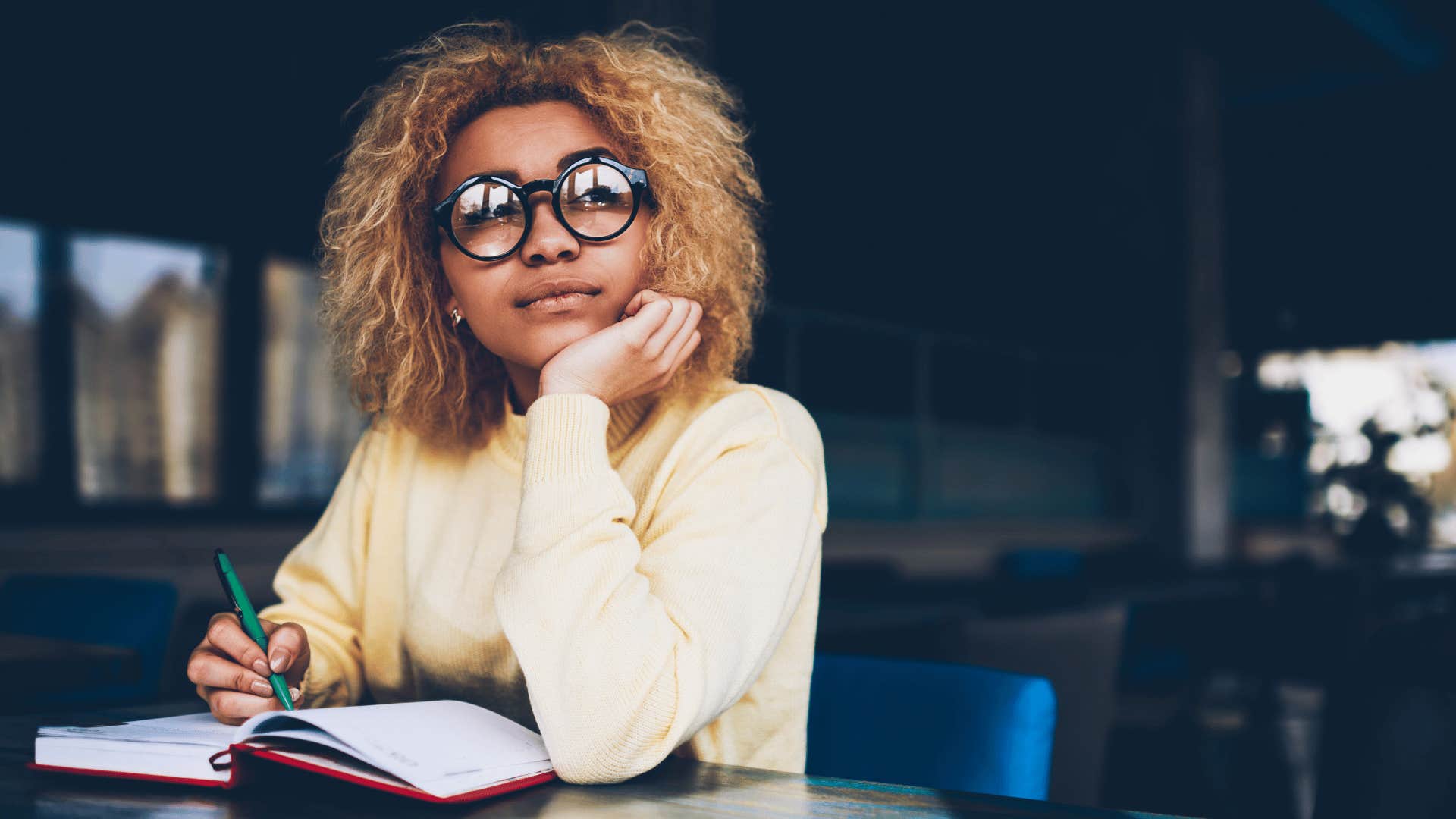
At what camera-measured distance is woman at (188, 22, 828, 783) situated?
1.02 m

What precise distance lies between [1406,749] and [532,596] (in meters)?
0.74

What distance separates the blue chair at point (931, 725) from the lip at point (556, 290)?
54 cm

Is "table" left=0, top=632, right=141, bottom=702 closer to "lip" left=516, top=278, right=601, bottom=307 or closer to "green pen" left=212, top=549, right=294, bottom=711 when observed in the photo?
"green pen" left=212, top=549, right=294, bottom=711

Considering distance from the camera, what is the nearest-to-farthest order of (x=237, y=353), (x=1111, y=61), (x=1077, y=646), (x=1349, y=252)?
(x=1077, y=646) < (x=237, y=353) < (x=1111, y=61) < (x=1349, y=252)

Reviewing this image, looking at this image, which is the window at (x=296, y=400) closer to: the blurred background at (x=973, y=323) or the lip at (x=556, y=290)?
the blurred background at (x=973, y=323)

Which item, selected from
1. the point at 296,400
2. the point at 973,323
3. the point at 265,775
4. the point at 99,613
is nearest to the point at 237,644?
the point at 265,775

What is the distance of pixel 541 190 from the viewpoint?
124 cm

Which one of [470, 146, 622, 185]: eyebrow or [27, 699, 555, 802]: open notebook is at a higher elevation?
[470, 146, 622, 185]: eyebrow

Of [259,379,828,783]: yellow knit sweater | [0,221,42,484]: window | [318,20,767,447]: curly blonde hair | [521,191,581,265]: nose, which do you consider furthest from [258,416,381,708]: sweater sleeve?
[0,221,42,484]: window

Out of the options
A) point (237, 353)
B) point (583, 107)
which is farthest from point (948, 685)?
point (237, 353)

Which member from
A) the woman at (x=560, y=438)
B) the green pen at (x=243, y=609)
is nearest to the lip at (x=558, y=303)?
the woman at (x=560, y=438)

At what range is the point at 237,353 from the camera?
489 cm

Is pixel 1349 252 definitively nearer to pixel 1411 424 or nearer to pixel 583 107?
pixel 1411 424

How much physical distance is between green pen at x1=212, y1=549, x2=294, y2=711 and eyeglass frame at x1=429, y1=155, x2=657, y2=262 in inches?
16.4
